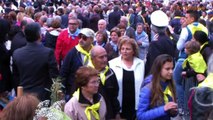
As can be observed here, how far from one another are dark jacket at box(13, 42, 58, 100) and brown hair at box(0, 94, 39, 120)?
2.52m

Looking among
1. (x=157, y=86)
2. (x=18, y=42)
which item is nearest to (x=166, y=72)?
(x=157, y=86)

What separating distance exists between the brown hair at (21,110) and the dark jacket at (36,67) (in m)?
2.52

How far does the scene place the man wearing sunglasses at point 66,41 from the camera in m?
8.59

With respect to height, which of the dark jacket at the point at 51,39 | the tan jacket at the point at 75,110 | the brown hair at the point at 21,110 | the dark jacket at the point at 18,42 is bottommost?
the dark jacket at the point at 51,39

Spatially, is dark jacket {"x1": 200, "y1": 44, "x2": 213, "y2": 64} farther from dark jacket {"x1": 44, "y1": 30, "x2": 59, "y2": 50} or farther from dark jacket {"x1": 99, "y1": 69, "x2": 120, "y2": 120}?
dark jacket {"x1": 44, "y1": 30, "x2": 59, "y2": 50}

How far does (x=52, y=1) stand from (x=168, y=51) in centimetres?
2076

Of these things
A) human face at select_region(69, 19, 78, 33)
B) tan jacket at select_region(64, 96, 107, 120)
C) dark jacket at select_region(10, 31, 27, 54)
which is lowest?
tan jacket at select_region(64, 96, 107, 120)

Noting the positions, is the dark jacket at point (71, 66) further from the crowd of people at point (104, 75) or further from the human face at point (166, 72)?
the human face at point (166, 72)

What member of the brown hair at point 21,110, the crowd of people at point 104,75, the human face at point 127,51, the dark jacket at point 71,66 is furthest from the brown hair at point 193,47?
the brown hair at point 21,110

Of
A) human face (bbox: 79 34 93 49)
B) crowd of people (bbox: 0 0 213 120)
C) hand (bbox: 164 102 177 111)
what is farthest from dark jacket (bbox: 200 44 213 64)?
hand (bbox: 164 102 177 111)

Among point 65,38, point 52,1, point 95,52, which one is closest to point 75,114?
point 95,52

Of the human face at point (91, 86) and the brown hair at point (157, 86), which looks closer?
the human face at point (91, 86)

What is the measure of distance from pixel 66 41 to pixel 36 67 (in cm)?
286

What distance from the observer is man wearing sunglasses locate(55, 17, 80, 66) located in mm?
8594
